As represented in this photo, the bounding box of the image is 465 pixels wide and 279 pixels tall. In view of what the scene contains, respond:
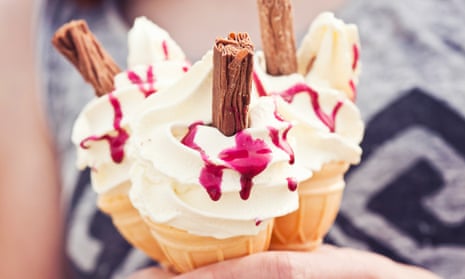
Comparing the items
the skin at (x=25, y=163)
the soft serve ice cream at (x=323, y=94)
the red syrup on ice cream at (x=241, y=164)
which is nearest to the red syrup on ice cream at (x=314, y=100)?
the soft serve ice cream at (x=323, y=94)

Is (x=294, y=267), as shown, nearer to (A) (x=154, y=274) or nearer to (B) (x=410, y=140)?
(A) (x=154, y=274)

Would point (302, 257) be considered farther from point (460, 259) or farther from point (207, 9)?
point (207, 9)

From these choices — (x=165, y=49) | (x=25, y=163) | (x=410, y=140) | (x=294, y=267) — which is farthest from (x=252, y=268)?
(x=25, y=163)

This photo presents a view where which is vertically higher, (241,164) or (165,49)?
(165,49)

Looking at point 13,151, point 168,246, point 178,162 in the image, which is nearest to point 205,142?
point 178,162

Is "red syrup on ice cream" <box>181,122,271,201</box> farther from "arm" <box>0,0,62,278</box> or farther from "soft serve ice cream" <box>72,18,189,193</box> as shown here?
"arm" <box>0,0,62,278</box>

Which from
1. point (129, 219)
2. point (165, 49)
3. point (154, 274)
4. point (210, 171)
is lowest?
point (154, 274)

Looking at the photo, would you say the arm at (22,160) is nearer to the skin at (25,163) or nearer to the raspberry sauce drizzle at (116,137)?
the skin at (25,163)
